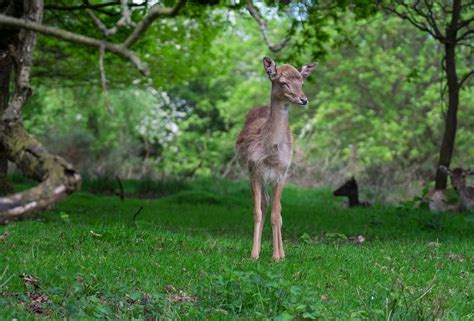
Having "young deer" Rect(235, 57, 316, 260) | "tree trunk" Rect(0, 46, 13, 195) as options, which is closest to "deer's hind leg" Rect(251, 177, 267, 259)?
"young deer" Rect(235, 57, 316, 260)

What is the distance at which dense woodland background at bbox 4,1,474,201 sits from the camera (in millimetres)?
20344

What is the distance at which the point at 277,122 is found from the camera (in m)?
8.70

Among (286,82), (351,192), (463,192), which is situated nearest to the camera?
(286,82)

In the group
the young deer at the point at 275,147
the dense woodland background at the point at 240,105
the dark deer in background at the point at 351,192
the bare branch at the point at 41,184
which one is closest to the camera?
the bare branch at the point at 41,184

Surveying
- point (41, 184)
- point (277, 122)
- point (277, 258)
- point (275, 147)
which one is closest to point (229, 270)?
point (41, 184)

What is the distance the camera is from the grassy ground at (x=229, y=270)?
5516 millimetres

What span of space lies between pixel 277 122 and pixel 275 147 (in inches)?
12.5

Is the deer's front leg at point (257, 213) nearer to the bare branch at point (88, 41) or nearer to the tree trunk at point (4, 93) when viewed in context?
the bare branch at point (88, 41)

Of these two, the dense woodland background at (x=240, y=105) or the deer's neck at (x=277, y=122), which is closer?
the deer's neck at (x=277, y=122)

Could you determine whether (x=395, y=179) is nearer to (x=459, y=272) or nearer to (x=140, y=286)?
(x=459, y=272)

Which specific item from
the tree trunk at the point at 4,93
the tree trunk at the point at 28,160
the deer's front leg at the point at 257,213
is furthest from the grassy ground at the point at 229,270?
the tree trunk at the point at 28,160

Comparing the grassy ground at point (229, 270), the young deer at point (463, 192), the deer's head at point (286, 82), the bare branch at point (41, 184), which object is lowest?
the grassy ground at point (229, 270)

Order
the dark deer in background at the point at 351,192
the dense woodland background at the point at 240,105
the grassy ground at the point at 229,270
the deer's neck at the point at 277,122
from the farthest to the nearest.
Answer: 1. the dense woodland background at the point at 240,105
2. the dark deer in background at the point at 351,192
3. the deer's neck at the point at 277,122
4. the grassy ground at the point at 229,270

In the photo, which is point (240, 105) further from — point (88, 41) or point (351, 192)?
point (88, 41)
